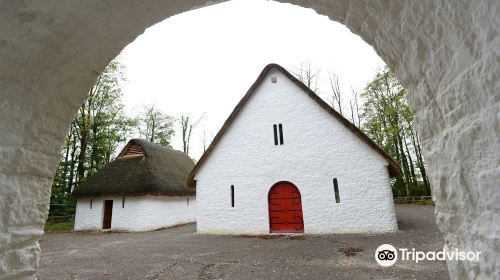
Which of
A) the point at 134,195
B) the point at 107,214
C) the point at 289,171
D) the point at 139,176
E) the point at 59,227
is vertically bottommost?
the point at 59,227

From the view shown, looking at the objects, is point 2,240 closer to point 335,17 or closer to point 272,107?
point 335,17

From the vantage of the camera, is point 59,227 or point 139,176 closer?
point 139,176

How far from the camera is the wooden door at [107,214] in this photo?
16.2 meters

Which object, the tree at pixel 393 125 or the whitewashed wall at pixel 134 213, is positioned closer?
the whitewashed wall at pixel 134 213

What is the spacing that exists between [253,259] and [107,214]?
43.3 feet

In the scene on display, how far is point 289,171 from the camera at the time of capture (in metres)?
11.1

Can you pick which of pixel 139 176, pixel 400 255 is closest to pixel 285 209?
pixel 400 255

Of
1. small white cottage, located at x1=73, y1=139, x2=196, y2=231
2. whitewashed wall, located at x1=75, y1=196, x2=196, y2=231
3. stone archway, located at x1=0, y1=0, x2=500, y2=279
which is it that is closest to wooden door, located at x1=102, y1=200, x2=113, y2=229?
small white cottage, located at x1=73, y1=139, x2=196, y2=231

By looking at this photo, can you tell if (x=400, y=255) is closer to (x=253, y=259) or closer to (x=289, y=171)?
(x=253, y=259)

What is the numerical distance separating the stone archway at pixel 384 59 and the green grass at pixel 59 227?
19.2m

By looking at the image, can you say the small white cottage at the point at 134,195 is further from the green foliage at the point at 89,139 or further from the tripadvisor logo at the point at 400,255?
the tripadvisor logo at the point at 400,255

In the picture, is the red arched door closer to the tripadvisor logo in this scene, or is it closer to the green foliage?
the tripadvisor logo

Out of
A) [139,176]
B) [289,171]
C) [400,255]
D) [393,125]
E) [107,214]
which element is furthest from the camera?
[393,125]

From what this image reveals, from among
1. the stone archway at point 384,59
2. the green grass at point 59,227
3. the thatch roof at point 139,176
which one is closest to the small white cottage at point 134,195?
the thatch roof at point 139,176
